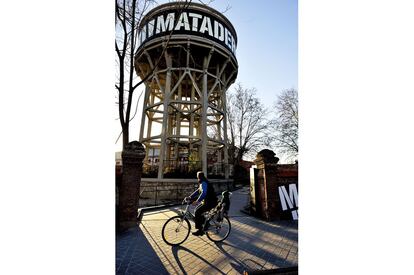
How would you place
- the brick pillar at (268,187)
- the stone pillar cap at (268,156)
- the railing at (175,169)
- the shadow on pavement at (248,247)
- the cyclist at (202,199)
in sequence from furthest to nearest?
the railing at (175,169) < the stone pillar cap at (268,156) < the brick pillar at (268,187) < the cyclist at (202,199) < the shadow on pavement at (248,247)

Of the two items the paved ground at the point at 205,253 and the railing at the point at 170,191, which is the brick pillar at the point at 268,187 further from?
the railing at the point at 170,191

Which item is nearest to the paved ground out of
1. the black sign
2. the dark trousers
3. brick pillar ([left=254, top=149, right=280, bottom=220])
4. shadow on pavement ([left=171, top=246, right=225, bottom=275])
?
shadow on pavement ([left=171, top=246, right=225, bottom=275])

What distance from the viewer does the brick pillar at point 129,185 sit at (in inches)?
157

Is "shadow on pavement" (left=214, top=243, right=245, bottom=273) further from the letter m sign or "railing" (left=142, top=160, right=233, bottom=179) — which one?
"railing" (left=142, top=160, right=233, bottom=179)

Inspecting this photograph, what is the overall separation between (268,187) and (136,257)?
3.54 m

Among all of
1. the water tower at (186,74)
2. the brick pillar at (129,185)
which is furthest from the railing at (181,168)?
the brick pillar at (129,185)

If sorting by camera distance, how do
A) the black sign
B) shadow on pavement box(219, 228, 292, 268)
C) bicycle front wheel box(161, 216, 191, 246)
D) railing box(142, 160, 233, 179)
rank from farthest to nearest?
railing box(142, 160, 233, 179) → the black sign → bicycle front wheel box(161, 216, 191, 246) → shadow on pavement box(219, 228, 292, 268)

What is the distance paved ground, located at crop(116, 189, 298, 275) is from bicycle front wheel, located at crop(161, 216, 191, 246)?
0.09 meters

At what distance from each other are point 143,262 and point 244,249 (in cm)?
146

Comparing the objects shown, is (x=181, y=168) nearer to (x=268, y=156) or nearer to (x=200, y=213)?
(x=268, y=156)

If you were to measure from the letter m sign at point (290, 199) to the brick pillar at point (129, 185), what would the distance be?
139 inches

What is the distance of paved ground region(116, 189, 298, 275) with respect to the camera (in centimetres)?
244

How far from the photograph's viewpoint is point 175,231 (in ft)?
10.9
